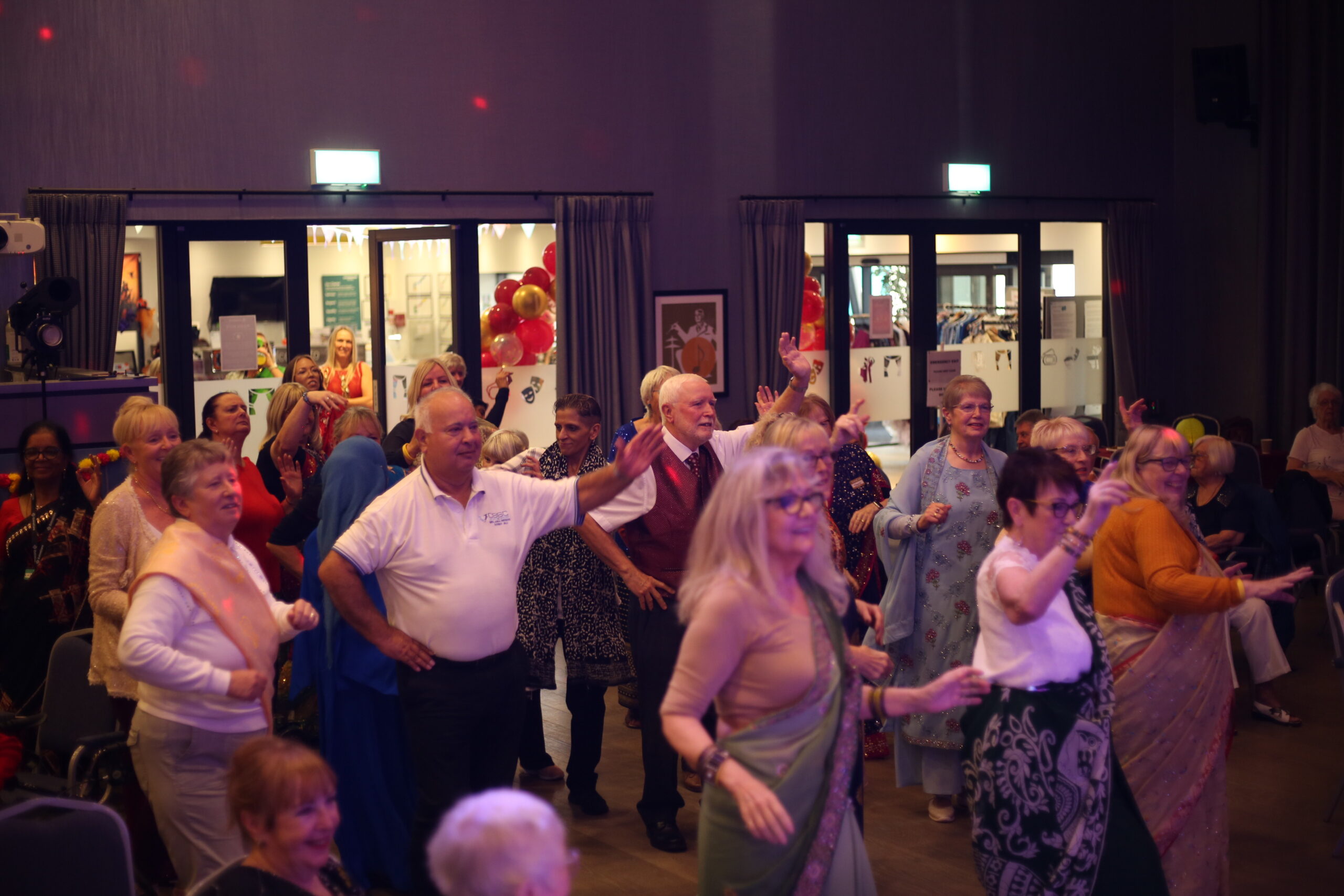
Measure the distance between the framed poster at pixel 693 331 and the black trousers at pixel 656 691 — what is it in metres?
4.73

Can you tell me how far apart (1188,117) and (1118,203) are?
1.17 m

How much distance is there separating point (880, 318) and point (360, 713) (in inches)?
272

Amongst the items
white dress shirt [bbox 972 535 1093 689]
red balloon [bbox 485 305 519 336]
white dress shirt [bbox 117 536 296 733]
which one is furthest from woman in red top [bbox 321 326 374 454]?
white dress shirt [bbox 972 535 1093 689]

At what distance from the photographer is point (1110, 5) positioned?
1103cm

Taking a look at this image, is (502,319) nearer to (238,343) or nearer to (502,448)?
(238,343)

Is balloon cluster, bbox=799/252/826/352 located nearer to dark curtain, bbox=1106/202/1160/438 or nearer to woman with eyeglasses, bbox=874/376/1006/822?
dark curtain, bbox=1106/202/1160/438

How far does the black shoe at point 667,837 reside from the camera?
4535 mm

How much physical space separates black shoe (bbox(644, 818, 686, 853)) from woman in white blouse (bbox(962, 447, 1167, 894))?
156 centimetres

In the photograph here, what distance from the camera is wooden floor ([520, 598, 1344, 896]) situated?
14.0 ft

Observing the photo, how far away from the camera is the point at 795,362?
4.56 metres

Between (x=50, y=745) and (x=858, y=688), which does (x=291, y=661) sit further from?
(x=858, y=688)

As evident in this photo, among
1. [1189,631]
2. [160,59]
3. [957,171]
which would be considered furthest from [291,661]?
[957,171]

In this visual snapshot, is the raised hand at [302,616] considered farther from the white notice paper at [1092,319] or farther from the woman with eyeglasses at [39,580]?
the white notice paper at [1092,319]

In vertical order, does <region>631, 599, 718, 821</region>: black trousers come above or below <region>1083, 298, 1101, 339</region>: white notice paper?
below
